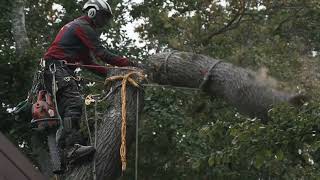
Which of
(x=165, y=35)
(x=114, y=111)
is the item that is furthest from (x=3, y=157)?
(x=165, y=35)

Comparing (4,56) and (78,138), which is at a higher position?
(4,56)

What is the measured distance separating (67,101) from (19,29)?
615 cm

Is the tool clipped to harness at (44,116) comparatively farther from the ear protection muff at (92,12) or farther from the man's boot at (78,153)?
the ear protection muff at (92,12)

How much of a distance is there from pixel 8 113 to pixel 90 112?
4243mm

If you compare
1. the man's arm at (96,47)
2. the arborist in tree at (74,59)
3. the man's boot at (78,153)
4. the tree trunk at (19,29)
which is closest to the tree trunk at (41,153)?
the tree trunk at (19,29)

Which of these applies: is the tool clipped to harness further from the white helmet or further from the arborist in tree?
the white helmet

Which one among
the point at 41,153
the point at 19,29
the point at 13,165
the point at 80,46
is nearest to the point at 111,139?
the point at 13,165

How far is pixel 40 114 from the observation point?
4.93 metres

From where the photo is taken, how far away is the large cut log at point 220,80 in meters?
4.82

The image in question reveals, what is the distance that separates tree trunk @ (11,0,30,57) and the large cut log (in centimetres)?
581

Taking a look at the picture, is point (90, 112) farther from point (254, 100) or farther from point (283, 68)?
point (283, 68)

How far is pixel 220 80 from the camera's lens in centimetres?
502

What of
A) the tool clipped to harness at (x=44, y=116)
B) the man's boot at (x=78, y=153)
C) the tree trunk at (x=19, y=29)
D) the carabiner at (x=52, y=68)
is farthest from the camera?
the tree trunk at (x=19, y=29)

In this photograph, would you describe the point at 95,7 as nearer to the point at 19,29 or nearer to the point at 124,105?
the point at 124,105
